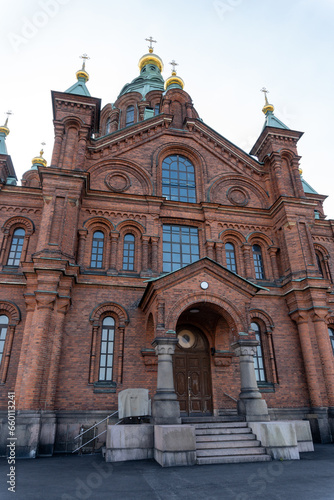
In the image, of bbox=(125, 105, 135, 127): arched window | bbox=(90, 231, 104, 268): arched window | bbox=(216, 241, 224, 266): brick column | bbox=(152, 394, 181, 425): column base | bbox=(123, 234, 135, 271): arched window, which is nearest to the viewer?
bbox=(152, 394, 181, 425): column base

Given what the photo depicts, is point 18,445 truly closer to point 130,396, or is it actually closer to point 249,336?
point 130,396

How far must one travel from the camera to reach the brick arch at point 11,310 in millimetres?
13922

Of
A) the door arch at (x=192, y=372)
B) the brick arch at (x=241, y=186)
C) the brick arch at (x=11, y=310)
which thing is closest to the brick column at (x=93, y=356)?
the brick arch at (x=11, y=310)

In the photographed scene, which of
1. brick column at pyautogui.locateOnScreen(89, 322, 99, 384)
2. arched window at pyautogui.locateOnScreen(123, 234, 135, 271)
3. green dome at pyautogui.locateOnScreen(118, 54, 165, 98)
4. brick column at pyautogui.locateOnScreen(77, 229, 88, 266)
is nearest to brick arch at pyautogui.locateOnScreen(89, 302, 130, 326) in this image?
brick column at pyautogui.locateOnScreen(89, 322, 99, 384)

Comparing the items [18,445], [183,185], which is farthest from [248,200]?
[18,445]

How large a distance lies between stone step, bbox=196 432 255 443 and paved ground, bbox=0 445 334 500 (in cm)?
125

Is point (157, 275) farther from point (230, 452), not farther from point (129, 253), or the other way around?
point (230, 452)

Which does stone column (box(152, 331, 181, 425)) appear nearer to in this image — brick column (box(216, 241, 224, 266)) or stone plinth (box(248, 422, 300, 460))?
stone plinth (box(248, 422, 300, 460))

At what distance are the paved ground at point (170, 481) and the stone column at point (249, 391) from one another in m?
1.86

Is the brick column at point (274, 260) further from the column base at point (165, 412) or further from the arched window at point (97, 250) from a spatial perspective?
the column base at point (165, 412)

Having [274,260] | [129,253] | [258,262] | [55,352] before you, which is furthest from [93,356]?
[274,260]

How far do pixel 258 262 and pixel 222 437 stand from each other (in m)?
9.25

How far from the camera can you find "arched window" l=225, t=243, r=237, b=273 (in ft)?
55.9

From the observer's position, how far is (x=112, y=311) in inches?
575
